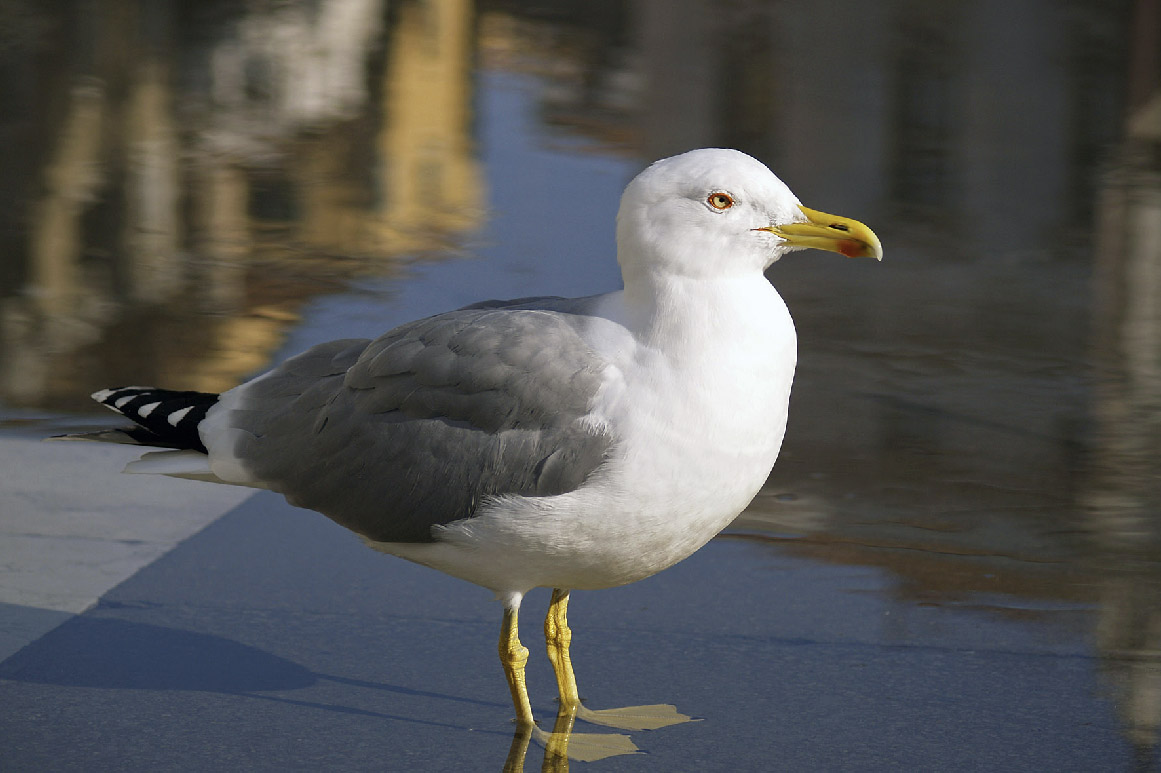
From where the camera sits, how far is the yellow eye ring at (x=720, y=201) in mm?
4004

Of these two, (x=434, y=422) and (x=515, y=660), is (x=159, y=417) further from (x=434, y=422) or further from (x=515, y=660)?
(x=515, y=660)

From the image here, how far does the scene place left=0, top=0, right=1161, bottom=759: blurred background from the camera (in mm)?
5984

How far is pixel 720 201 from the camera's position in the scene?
4.01 meters

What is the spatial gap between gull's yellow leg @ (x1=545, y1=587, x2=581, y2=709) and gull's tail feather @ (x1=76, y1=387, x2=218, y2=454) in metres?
1.24

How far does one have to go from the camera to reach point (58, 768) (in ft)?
13.3

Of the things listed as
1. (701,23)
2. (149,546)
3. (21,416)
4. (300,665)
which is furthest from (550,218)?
(701,23)

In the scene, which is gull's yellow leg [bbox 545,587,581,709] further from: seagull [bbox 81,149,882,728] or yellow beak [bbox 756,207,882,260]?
yellow beak [bbox 756,207,882,260]

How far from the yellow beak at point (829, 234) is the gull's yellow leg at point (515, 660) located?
4.39ft

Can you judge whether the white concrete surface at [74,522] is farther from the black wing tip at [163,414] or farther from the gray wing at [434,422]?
the gray wing at [434,422]

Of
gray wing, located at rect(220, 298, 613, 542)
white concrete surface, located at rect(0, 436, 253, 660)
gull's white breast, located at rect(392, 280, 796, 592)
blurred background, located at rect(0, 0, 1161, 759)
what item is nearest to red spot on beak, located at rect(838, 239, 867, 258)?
gull's white breast, located at rect(392, 280, 796, 592)

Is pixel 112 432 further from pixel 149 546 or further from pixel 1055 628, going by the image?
pixel 1055 628

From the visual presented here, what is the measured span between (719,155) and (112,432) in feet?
7.20

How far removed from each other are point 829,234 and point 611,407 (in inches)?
30.8

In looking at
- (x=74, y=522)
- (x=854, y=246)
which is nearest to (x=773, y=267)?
(x=74, y=522)
